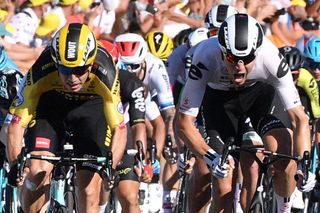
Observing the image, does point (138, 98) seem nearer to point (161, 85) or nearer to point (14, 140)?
point (14, 140)

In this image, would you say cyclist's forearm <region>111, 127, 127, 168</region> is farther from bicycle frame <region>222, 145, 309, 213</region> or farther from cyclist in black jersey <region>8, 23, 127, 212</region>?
bicycle frame <region>222, 145, 309, 213</region>

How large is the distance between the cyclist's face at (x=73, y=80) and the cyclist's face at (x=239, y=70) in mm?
1276

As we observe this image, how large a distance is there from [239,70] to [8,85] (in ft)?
10.1

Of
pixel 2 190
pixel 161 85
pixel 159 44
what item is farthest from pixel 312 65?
pixel 2 190

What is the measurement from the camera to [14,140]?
10.8 meters

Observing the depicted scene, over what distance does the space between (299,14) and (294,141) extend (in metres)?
9.32

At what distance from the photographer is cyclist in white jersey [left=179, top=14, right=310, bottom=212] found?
34.7ft

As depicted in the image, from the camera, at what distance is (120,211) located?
44.4 feet

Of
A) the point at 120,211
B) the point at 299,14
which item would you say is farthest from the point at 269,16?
the point at 120,211

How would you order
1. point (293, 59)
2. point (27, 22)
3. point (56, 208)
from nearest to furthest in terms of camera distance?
1. point (56, 208)
2. point (293, 59)
3. point (27, 22)

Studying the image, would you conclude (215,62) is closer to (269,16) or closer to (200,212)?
(200,212)

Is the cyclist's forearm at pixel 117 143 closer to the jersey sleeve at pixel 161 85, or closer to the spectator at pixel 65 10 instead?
the jersey sleeve at pixel 161 85

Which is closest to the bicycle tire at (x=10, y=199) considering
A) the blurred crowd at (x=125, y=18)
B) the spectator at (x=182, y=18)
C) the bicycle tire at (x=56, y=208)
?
the bicycle tire at (x=56, y=208)

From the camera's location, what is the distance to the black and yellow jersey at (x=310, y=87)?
1440 centimetres
